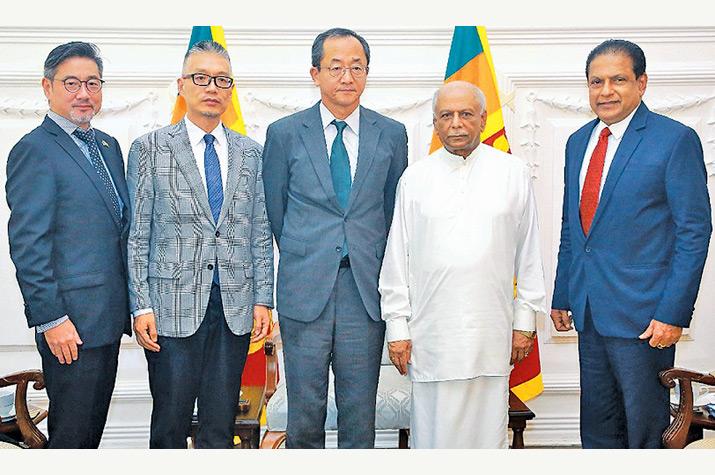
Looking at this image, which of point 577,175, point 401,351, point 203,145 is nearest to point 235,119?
point 203,145

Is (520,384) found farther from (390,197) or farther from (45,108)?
(45,108)

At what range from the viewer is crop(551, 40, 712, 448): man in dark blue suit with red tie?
2.90m

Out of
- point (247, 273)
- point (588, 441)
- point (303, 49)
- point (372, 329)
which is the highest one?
point (303, 49)

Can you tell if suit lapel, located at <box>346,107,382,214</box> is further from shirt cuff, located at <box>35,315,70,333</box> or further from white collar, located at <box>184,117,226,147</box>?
shirt cuff, located at <box>35,315,70,333</box>

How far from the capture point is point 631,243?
9.73 feet

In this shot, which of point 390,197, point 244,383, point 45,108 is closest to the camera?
point 390,197

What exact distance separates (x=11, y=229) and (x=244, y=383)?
53.5 inches

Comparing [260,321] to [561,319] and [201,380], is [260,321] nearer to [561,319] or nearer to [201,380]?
[201,380]

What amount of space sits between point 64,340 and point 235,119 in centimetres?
154

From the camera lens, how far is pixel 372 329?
2980 millimetres

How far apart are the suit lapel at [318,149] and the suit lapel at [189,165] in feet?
1.38

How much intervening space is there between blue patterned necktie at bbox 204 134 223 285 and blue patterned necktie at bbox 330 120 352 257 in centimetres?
43

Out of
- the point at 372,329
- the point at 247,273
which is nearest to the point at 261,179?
the point at 247,273

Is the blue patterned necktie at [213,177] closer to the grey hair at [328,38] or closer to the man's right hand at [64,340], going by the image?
the grey hair at [328,38]
